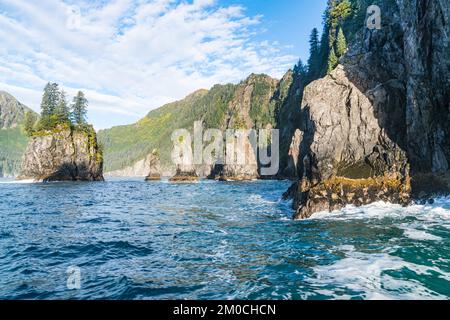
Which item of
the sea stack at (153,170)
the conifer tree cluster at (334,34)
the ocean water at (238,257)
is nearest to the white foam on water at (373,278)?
the ocean water at (238,257)

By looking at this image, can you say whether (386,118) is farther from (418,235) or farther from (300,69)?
(300,69)

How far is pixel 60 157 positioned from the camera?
4018 inches

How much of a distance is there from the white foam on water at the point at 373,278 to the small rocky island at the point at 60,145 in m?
104

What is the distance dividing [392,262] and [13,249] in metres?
18.3

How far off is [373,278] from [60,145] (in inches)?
4270

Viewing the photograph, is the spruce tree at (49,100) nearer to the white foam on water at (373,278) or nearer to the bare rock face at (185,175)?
the bare rock face at (185,175)

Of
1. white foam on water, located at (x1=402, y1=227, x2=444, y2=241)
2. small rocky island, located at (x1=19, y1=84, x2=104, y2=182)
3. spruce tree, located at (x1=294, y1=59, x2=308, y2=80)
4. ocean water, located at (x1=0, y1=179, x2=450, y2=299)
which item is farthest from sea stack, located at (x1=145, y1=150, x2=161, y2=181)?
white foam on water, located at (x1=402, y1=227, x2=444, y2=241)

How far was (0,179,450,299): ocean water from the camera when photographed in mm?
10883

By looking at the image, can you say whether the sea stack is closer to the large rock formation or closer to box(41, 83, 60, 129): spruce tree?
box(41, 83, 60, 129): spruce tree

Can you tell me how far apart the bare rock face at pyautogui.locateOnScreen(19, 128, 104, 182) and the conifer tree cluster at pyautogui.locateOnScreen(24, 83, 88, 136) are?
478 cm

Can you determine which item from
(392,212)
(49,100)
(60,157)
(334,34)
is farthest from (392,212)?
(49,100)

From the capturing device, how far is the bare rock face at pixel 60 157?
10006 centimetres
